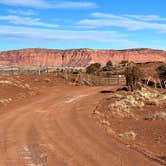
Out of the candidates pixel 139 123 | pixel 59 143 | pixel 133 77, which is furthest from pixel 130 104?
pixel 59 143

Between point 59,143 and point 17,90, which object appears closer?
point 59,143

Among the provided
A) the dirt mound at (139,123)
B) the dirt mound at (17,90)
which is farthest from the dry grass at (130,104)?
the dirt mound at (17,90)

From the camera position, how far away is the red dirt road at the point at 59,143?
1343 centimetres

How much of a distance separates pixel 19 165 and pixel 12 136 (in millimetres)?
5227

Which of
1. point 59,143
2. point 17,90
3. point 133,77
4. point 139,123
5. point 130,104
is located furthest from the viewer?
point 133,77

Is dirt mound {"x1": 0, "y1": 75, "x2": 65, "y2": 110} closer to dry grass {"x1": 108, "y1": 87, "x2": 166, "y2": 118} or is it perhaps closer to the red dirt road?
dry grass {"x1": 108, "y1": 87, "x2": 166, "y2": 118}

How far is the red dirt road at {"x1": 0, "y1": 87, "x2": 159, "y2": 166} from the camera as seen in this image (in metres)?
13.4

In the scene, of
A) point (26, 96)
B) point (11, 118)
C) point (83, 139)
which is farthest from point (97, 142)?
point (26, 96)

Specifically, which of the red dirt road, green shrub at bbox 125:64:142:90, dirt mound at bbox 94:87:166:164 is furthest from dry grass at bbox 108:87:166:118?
green shrub at bbox 125:64:142:90

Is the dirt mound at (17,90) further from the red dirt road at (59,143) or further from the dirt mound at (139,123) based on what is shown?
the red dirt road at (59,143)

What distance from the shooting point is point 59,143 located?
53.8 ft

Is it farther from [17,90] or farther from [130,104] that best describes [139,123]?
[17,90]

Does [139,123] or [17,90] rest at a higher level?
[17,90]

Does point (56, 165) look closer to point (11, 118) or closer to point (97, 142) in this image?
point (97, 142)
